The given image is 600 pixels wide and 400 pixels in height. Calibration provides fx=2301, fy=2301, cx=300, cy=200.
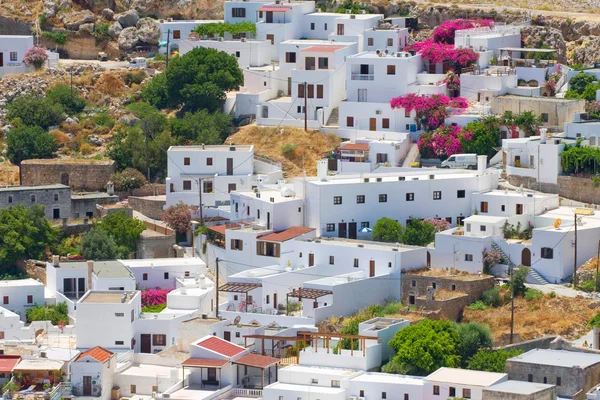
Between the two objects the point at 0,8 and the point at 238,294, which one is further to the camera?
the point at 0,8

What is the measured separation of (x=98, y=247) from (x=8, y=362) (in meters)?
10.6

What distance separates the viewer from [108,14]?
4486 inches

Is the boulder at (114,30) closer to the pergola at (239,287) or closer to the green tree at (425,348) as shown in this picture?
the pergola at (239,287)

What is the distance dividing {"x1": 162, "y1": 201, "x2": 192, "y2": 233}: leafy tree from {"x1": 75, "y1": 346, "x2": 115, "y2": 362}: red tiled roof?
1220 cm

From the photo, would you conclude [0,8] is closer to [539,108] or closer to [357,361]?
[539,108]

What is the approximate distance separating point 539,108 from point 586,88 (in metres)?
2.36

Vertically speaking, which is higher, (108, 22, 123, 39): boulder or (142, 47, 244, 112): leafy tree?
(108, 22, 123, 39): boulder

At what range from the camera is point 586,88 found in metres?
96.9

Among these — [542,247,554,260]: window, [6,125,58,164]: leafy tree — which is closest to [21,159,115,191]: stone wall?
[6,125,58,164]: leafy tree

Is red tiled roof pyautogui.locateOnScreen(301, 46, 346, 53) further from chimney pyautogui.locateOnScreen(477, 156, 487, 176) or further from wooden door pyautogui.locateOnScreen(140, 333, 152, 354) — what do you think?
wooden door pyautogui.locateOnScreen(140, 333, 152, 354)

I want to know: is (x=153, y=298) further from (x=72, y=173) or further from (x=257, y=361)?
(x=72, y=173)

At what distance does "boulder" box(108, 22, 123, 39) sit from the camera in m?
113

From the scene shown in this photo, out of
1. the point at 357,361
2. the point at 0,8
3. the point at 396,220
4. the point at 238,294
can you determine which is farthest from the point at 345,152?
the point at 0,8

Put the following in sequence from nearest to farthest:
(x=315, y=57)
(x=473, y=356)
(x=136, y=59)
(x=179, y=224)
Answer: (x=473, y=356) < (x=179, y=224) < (x=315, y=57) < (x=136, y=59)
